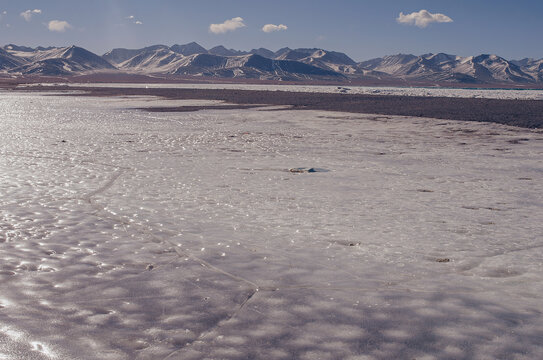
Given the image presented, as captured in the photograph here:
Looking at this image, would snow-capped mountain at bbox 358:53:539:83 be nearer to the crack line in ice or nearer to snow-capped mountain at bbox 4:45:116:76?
snow-capped mountain at bbox 4:45:116:76

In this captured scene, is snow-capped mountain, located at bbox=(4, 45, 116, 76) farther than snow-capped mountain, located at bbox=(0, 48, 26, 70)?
No

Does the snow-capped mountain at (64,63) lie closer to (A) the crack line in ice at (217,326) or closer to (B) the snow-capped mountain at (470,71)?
(B) the snow-capped mountain at (470,71)

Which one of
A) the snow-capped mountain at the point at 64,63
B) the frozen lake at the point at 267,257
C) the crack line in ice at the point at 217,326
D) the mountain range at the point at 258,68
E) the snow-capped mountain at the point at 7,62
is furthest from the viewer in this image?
the snow-capped mountain at the point at 7,62

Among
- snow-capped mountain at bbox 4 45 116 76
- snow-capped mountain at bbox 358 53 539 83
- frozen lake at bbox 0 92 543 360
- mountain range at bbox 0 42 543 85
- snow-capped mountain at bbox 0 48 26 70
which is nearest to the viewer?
frozen lake at bbox 0 92 543 360

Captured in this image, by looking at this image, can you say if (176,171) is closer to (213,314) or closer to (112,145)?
(112,145)

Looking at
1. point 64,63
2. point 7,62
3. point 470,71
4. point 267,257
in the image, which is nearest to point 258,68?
point 64,63

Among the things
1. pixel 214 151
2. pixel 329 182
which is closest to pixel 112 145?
pixel 214 151

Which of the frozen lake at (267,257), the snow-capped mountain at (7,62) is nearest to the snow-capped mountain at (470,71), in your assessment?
the snow-capped mountain at (7,62)

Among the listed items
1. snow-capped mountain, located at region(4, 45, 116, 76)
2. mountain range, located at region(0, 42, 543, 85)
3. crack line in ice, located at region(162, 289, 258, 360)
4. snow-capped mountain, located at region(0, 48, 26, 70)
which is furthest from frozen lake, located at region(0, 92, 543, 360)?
snow-capped mountain, located at region(0, 48, 26, 70)

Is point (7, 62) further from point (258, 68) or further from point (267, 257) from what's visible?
point (267, 257)
